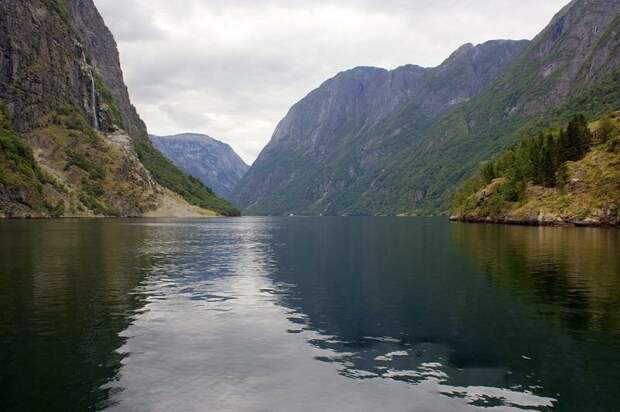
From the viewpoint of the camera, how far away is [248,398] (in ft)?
74.3

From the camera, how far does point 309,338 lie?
3266 centimetres

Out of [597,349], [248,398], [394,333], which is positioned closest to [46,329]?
[248,398]

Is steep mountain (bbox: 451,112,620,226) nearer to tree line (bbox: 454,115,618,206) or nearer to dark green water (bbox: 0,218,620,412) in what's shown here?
tree line (bbox: 454,115,618,206)

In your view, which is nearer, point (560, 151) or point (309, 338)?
point (309, 338)

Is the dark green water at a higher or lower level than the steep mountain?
lower

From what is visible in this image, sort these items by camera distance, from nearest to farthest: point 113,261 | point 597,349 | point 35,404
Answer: point 35,404 < point 597,349 < point 113,261

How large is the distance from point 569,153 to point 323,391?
180138 millimetres

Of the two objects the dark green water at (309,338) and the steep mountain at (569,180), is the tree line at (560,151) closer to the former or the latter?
the steep mountain at (569,180)

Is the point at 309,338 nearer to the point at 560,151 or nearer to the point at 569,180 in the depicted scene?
the point at 569,180

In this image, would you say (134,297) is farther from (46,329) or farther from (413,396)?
(413,396)

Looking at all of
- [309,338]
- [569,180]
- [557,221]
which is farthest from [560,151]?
[309,338]

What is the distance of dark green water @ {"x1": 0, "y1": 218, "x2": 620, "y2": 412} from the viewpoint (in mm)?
22859

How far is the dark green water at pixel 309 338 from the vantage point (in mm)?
22859

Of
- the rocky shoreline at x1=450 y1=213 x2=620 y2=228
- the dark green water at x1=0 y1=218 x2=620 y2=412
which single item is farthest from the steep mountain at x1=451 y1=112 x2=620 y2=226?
the dark green water at x1=0 y1=218 x2=620 y2=412
